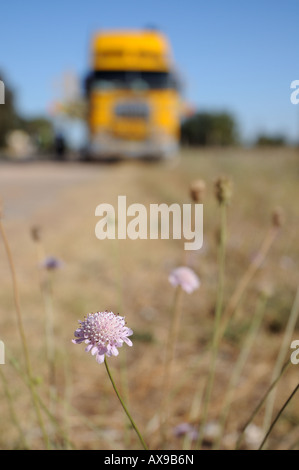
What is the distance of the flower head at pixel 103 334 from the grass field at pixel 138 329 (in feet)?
A: 0.94

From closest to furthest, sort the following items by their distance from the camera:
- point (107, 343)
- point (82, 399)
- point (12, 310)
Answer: point (107, 343)
point (82, 399)
point (12, 310)

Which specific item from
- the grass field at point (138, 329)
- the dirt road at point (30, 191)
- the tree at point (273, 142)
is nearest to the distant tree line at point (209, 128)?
the tree at point (273, 142)

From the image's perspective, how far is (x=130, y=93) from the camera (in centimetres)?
835

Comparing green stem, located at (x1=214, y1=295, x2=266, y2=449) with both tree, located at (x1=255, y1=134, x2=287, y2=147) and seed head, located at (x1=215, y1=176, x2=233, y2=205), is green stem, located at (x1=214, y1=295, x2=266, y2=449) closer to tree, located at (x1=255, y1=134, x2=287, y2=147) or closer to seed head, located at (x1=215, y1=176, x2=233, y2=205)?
seed head, located at (x1=215, y1=176, x2=233, y2=205)

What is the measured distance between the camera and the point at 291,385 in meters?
1.26

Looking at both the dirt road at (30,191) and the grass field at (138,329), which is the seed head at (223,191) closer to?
the grass field at (138,329)

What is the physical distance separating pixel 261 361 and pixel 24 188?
4.00 metres

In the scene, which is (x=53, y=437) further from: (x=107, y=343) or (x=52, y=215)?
(x=52, y=215)

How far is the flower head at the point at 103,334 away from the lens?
16.6 inches

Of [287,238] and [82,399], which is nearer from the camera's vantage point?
[82,399]

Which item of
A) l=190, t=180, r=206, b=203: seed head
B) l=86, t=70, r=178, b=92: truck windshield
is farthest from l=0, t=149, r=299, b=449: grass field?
l=86, t=70, r=178, b=92: truck windshield

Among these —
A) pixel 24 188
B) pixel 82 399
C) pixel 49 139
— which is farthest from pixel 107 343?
pixel 49 139

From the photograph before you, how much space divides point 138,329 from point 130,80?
23.8 feet
